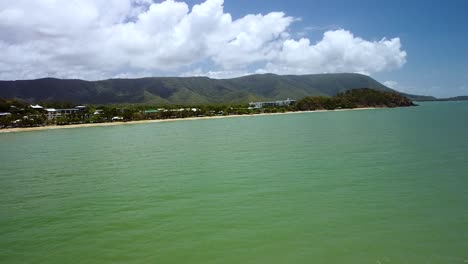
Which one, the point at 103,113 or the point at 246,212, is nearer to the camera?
the point at 246,212

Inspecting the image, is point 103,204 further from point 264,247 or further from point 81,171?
point 81,171

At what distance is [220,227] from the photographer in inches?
495

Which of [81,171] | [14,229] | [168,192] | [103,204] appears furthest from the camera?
[81,171]

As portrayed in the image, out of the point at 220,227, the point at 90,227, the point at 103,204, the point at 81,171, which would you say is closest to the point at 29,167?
the point at 81,171

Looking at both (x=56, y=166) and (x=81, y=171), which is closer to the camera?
(x=81, y=171)

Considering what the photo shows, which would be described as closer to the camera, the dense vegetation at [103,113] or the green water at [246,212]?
the green water at [246,212]

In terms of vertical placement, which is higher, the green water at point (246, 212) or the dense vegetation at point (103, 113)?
the dense vegetation at point (103, 113)

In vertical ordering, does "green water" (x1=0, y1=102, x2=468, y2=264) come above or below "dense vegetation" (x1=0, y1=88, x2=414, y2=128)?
below

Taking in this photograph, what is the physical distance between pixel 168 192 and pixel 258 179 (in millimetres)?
5119

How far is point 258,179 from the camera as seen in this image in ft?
66.1

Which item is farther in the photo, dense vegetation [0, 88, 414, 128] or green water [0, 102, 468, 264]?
dense vegetation [0, 88, 414, 128]

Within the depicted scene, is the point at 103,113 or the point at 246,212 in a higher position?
the point at 103,113

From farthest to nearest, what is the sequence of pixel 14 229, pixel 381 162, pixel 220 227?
pixel 381 162 → pixel 14 229 → pixel 220 227

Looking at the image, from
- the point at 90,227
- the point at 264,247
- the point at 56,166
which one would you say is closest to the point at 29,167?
the point at 56,166
